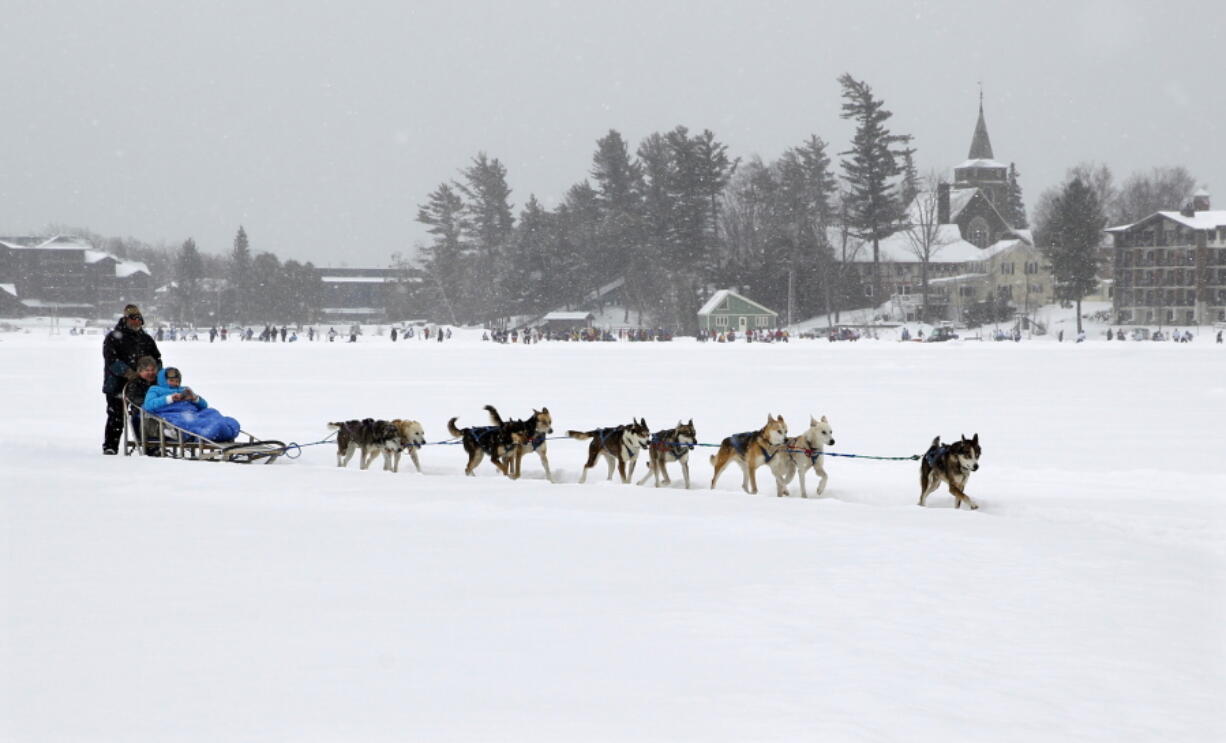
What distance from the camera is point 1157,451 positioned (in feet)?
48.9

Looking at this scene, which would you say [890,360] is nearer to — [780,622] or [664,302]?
[780,622]

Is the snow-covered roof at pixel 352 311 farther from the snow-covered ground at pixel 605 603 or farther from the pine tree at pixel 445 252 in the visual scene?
the snow-covered ground at pixel 605 603

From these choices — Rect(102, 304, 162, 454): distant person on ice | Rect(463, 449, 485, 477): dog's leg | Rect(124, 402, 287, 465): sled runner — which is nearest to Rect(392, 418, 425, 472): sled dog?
Rect(463, 449, 485, 477): dog's leg

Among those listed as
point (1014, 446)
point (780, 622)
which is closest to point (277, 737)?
point (780, 622)

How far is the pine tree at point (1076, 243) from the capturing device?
80812 mm

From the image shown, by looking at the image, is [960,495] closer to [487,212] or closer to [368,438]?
[368,438]

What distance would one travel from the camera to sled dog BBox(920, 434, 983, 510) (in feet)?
33.3

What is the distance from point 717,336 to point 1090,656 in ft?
212

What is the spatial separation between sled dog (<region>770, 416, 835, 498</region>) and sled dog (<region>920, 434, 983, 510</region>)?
2.91 ft

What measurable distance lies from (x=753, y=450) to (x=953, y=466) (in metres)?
1.85

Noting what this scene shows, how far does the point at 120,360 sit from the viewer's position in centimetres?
1404

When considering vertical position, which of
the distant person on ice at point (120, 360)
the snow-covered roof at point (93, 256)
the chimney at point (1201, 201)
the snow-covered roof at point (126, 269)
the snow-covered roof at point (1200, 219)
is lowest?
the distant person on ice at point (120, 360)

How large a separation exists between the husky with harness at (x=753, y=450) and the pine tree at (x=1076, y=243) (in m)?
73.9

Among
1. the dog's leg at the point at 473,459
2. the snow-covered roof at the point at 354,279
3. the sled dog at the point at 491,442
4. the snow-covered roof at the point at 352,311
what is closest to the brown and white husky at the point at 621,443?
the sled dog at the point at 491,442
